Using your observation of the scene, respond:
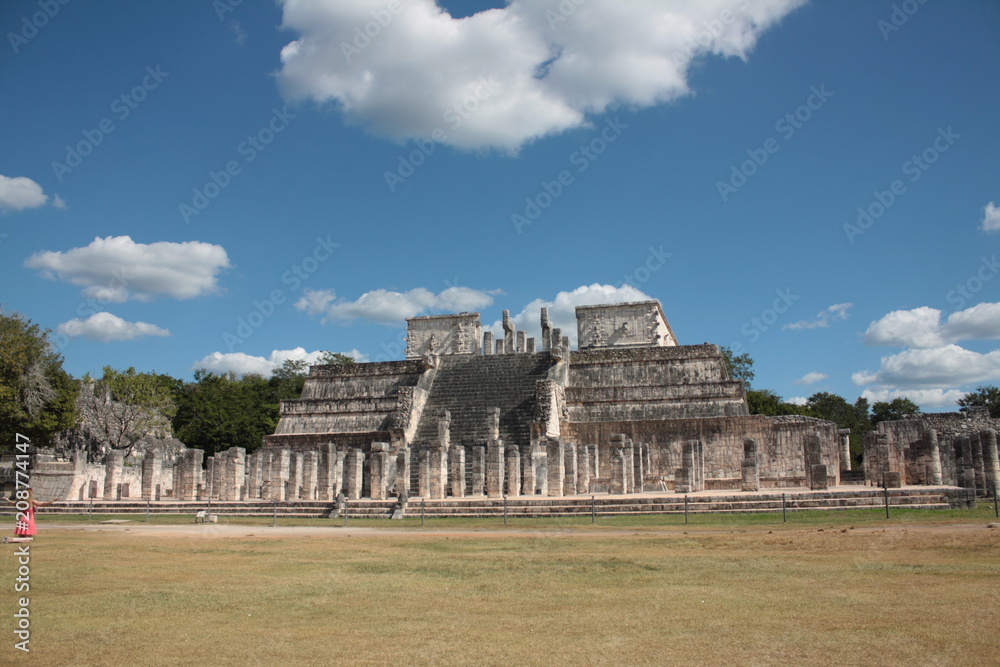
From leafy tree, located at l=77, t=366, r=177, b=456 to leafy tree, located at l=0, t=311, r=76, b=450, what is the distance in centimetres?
405

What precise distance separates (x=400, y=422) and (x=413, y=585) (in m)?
23.5

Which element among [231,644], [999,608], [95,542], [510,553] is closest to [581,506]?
[510,553]

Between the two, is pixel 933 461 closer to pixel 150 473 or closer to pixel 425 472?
pixel 425 472

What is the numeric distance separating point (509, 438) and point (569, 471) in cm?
505

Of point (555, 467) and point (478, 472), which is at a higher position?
point (555, 467)

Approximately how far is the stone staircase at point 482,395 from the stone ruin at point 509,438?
7 cm

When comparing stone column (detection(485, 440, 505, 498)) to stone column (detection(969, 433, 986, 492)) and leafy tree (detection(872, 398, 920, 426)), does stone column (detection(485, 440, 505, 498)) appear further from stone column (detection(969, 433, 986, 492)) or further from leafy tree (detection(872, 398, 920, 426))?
leafy tree (detection(872, 398, 920, 426))

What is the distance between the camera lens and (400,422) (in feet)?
111

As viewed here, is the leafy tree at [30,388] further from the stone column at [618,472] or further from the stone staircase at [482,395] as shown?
the stone column at [618,472]

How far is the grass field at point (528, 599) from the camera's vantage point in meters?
6.89

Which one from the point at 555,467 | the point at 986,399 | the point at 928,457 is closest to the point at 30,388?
the point at 555,467

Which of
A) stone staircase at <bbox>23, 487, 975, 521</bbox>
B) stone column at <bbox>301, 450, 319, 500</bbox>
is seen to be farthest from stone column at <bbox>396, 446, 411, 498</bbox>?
→ stone column at <bbox>301, 450, 319, 500</bbox>

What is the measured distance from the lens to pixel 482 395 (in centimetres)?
3566

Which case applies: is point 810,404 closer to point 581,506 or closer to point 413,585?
point 581,506
